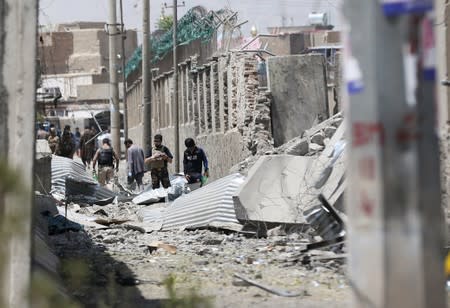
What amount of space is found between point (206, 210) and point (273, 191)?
1408 mm

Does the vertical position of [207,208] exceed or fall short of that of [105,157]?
it exceeds it

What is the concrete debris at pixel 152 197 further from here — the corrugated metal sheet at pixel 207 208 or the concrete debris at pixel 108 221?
the corrugated metal sheet at pixel 207 208

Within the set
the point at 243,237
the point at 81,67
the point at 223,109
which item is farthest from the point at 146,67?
the point at 81,67

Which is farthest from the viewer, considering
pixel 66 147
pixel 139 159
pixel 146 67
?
pixel 146 67

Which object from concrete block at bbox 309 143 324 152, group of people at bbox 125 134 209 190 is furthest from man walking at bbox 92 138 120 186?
concrete block at bbox 309 143 324 152

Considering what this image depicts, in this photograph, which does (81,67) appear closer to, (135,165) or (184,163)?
(135,165)

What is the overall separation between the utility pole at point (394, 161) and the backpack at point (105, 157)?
2094 cm

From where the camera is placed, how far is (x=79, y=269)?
14.9ft

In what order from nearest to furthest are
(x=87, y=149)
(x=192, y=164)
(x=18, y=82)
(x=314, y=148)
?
(x=18, y=82) → (x=314, y=148) → (x=192, y=164) → (x=87, y=149)

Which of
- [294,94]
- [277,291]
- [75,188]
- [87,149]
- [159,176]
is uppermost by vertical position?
[294,94]

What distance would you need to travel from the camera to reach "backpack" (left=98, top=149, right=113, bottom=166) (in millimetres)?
24625

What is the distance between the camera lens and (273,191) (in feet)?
42.1

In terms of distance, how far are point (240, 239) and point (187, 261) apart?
1.72m

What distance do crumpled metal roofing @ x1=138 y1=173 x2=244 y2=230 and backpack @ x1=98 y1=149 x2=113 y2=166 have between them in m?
9.03
